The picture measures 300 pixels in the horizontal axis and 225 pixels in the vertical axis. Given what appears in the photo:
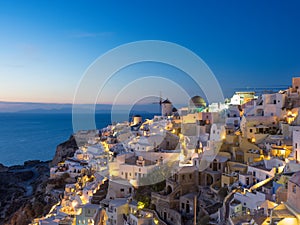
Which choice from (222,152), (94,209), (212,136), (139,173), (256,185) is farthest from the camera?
(212,136)

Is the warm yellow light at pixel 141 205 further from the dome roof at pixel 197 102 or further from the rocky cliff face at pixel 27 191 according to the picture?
the dome roof at pixel 197 102

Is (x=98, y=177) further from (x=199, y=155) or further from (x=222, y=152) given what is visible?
(x=222, y=152)

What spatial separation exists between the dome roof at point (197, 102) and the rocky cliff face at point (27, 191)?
18269 mm

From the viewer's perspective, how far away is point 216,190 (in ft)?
51.7

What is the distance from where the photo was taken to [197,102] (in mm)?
37625

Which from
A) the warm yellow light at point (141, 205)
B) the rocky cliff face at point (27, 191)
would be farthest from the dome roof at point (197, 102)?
the warm yellow light at point (141, 205)

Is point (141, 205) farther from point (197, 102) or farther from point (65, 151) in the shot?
point (65, 151)

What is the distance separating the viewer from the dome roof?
36722 millimetres

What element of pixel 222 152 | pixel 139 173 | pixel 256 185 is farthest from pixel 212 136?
pixel 256 185

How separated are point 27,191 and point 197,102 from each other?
1134 inches

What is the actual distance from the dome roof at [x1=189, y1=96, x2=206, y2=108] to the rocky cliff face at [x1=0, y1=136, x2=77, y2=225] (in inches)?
719

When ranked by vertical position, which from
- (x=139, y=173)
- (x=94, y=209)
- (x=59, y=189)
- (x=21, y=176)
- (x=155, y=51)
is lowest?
(x=21, y=176)

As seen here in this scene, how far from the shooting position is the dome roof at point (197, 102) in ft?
120

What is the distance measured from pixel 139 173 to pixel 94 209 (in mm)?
4327
